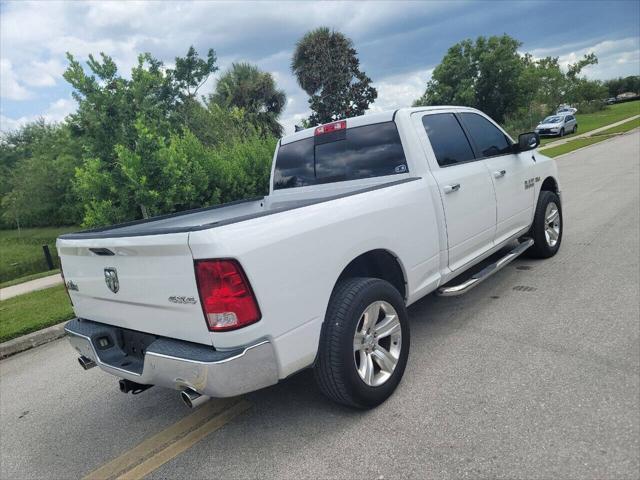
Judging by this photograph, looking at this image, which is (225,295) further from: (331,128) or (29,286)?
(29,286)

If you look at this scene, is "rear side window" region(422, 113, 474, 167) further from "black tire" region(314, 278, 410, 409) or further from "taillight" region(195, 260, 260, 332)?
"taillight" region(195, 260, 260, 332)

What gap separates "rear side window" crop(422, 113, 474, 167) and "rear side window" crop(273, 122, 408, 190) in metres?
0.39

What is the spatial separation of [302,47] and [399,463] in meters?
45.5

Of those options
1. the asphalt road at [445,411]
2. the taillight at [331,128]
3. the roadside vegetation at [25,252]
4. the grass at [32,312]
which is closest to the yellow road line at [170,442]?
the asphalt road at [445,411]

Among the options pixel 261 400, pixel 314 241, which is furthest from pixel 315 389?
→ pixel 314 241

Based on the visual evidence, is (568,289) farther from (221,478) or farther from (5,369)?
(5,369)

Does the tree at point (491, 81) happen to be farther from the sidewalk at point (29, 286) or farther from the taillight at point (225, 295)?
the taillight at point (225, 295)

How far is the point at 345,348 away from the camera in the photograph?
8.84ft

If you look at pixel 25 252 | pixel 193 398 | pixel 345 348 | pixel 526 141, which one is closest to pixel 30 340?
pixel 193 398

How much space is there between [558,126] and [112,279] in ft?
118

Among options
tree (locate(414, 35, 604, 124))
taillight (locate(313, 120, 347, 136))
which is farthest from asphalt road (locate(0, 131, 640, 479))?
tree (locate(414, 35, 604, 124))

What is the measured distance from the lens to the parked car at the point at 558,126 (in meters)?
32.7

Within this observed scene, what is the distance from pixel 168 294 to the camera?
2467 millimetres

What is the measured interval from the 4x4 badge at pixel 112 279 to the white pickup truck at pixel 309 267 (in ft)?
0.04
